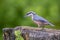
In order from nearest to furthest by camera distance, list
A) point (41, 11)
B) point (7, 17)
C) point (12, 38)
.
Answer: point (12, 38)
point (41, 11)
point (7, 17)

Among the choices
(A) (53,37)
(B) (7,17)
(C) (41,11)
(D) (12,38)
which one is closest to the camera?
(A) (53,37)

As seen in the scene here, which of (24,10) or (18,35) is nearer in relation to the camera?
(18,35)

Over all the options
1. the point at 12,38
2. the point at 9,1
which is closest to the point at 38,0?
the point at 9,1

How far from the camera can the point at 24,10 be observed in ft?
22.5

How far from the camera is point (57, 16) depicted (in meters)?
6.63

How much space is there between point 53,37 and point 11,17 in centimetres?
345

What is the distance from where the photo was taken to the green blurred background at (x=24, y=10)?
21.4 ft

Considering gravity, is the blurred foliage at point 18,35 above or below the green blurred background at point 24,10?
below

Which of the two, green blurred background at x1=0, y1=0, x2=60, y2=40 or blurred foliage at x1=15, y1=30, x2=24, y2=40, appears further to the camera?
green blurred background at x1=0, y1=0, x2=60, y2=40

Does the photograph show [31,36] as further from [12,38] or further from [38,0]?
[38,0]

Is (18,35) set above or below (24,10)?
below

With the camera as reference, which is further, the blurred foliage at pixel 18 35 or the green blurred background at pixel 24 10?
the green blurred background at pixel 24 10

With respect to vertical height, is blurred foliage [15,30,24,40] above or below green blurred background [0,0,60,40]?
below

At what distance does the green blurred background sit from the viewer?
6527 mm
